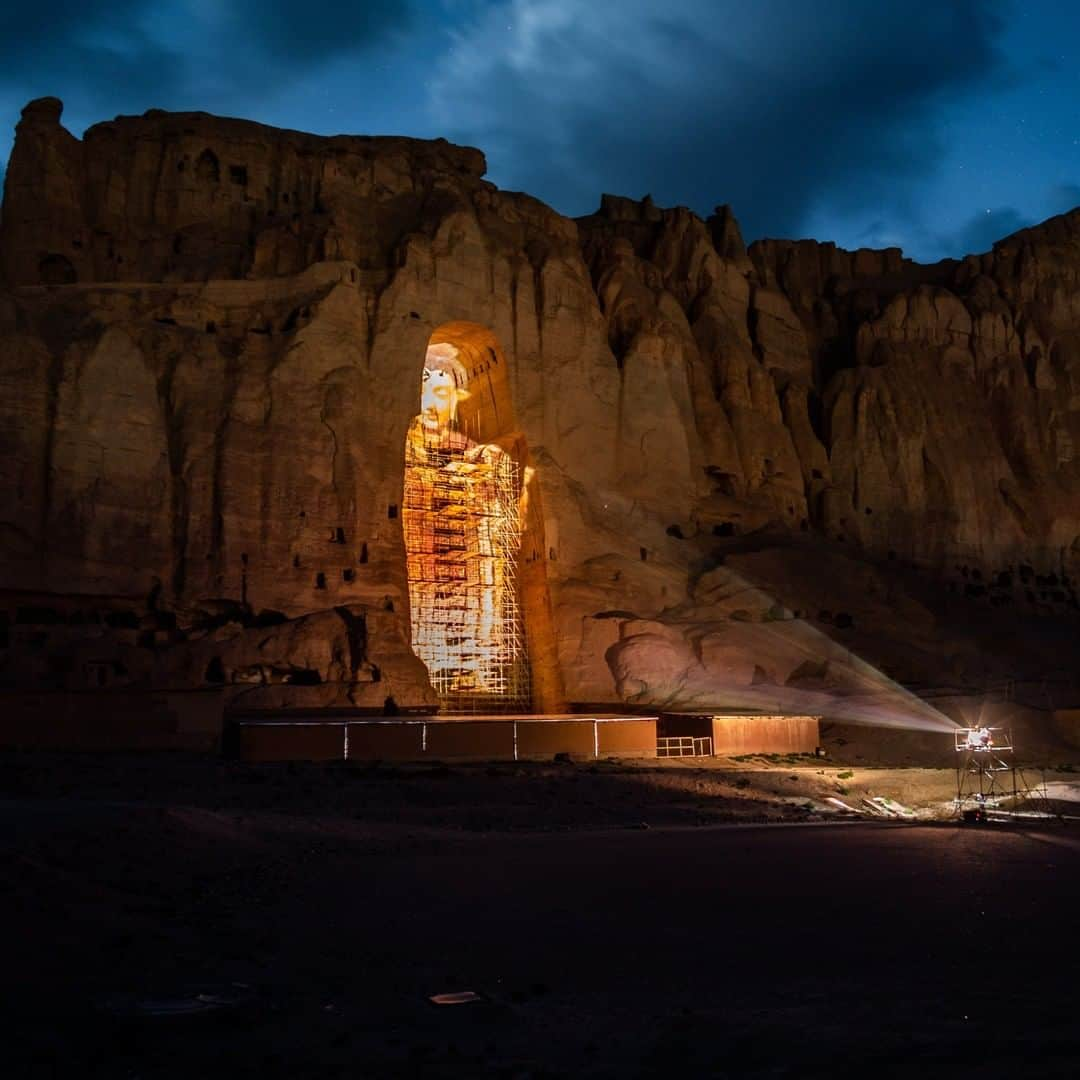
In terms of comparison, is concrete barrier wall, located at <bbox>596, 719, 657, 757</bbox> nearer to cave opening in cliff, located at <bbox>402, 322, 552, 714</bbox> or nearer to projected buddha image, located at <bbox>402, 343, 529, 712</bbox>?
cave opening in cliff, located at <bbox>402, 322, 552, 714</bbox>

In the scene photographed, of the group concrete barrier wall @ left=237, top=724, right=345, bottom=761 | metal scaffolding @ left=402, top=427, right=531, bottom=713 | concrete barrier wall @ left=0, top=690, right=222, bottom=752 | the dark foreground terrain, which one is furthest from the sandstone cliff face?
the dark foreground terrain

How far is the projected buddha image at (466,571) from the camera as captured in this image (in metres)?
40.7

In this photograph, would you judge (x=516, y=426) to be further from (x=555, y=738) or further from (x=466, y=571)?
(x=555, y=738)

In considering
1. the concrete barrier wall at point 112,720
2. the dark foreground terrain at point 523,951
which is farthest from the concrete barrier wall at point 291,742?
the dark foreground terrain at point 523,951

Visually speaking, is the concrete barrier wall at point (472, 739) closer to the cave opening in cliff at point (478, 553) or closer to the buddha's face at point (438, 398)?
the cave opening in cliff at point (478, 553)

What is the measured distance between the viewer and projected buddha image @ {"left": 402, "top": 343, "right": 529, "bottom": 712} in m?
40.7

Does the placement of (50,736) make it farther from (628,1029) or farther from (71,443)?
(628,1029)

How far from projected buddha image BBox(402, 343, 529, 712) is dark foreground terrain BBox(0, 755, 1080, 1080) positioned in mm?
23401

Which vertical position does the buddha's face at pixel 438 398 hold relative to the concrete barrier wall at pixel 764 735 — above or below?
above

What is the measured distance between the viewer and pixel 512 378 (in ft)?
140

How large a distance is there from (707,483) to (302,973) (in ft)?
139

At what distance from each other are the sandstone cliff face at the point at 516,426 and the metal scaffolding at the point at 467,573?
6.64 feet

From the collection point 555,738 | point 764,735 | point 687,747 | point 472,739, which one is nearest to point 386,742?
point 472,739

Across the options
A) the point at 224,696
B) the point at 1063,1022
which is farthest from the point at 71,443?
the point at 1063,1022
